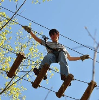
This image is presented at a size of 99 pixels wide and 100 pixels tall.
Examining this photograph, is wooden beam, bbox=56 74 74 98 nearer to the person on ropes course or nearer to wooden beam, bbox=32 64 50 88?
the person on ropes course

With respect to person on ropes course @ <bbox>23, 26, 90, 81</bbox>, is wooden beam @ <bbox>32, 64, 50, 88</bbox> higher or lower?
lower

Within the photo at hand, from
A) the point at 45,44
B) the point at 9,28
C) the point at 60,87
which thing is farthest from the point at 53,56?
the point at 9,28

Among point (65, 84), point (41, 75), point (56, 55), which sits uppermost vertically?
point (56, 55)

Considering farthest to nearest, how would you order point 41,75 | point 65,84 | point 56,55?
point 56,55 < point 65,84 < point 41,75

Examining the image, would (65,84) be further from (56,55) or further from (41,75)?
(56,55)

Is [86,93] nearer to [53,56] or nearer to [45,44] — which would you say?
[53,56]

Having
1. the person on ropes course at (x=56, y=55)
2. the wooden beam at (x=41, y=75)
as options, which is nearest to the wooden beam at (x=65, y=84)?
the person on ropes course at (x=56, y=55)

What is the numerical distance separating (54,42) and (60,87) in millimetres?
949

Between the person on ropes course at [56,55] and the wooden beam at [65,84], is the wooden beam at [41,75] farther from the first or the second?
the wooden beam at [65,84]

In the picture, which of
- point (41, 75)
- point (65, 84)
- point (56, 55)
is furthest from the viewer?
point (56, 55)

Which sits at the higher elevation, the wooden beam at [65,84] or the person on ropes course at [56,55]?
the person on ropes course at [56,55]

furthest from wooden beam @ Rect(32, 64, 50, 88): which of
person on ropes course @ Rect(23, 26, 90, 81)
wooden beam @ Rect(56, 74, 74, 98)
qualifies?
wooden beam @ Rect(56, 74, 74, 98)

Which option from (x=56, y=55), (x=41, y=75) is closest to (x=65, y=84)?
(x=41, y=75)

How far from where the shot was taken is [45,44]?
4566 millimetres
